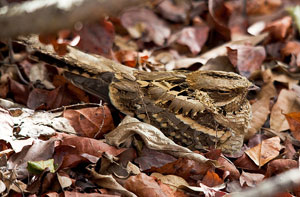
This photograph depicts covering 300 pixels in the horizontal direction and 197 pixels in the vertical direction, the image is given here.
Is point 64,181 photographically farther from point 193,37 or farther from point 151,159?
point 193,37

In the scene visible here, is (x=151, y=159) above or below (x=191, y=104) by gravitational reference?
below

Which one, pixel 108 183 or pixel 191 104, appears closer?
pixel 108 183

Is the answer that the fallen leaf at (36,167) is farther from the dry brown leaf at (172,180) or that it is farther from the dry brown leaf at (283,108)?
the dry brown leaf at (283,108)

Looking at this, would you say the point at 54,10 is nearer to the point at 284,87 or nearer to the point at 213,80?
the point at 213,80

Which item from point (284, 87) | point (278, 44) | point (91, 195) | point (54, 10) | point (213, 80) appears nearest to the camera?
point (54, 10)

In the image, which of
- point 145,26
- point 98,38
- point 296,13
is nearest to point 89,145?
point 98,38

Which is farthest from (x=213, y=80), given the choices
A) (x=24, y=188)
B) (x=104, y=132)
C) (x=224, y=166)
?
(x=24, y=188)

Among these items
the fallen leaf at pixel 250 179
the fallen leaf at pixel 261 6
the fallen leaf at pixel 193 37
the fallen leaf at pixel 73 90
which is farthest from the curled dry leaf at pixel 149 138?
the fallen leaf at pixel 261 6
